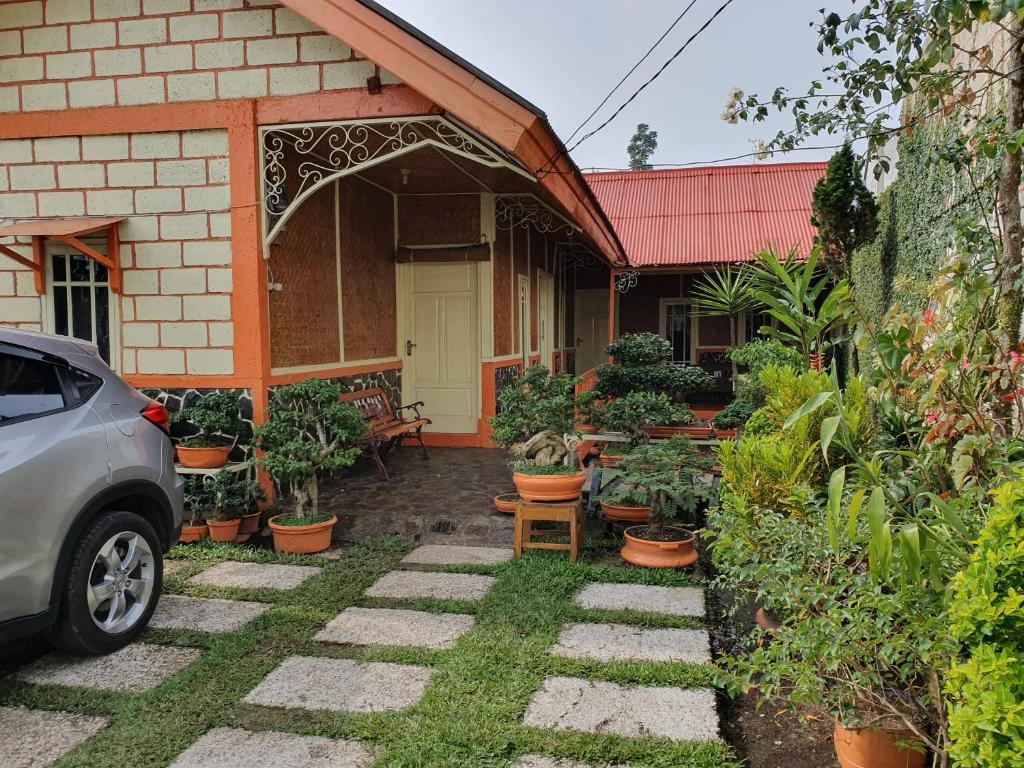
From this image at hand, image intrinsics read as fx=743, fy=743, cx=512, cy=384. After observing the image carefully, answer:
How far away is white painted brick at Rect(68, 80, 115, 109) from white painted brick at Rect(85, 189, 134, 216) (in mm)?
727

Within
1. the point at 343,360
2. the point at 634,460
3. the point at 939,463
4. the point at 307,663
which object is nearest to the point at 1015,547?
the point at 939,463

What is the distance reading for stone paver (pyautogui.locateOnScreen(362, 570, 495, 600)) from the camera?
14.9 ft

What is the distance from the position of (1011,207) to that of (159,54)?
620 centimetres

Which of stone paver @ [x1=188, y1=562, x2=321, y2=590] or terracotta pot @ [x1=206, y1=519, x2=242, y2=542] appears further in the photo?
terracotta pot @ [x1=206, y1=519, x2=242, y2=542]

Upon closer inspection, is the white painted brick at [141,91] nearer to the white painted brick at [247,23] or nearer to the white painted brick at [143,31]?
the white painted brick at [143,31]

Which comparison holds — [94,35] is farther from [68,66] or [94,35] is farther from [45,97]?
[45,97]

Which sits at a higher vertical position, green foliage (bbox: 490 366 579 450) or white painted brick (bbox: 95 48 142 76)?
white painted brick (bbox: 95 48 142 76)

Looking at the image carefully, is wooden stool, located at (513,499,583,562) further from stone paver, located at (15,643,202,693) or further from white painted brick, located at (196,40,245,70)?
white painted brick, located at (196,40,245,70)

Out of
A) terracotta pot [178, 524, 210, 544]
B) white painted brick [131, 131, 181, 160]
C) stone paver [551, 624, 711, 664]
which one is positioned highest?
white painted brick [131, 131, 181, 160]

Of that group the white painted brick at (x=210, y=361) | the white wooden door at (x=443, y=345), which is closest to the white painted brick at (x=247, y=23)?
the white painted brick at (x=210, y=361)

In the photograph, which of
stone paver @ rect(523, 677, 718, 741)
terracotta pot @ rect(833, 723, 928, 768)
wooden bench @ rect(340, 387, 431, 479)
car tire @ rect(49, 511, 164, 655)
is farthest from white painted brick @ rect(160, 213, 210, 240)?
terracotta pot @ rect(833, 723, 928, 768)

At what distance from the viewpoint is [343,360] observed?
26.4ft

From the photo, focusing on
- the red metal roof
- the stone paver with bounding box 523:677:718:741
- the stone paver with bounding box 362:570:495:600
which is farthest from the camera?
the red metal roof

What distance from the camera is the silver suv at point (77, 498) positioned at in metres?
3.21
